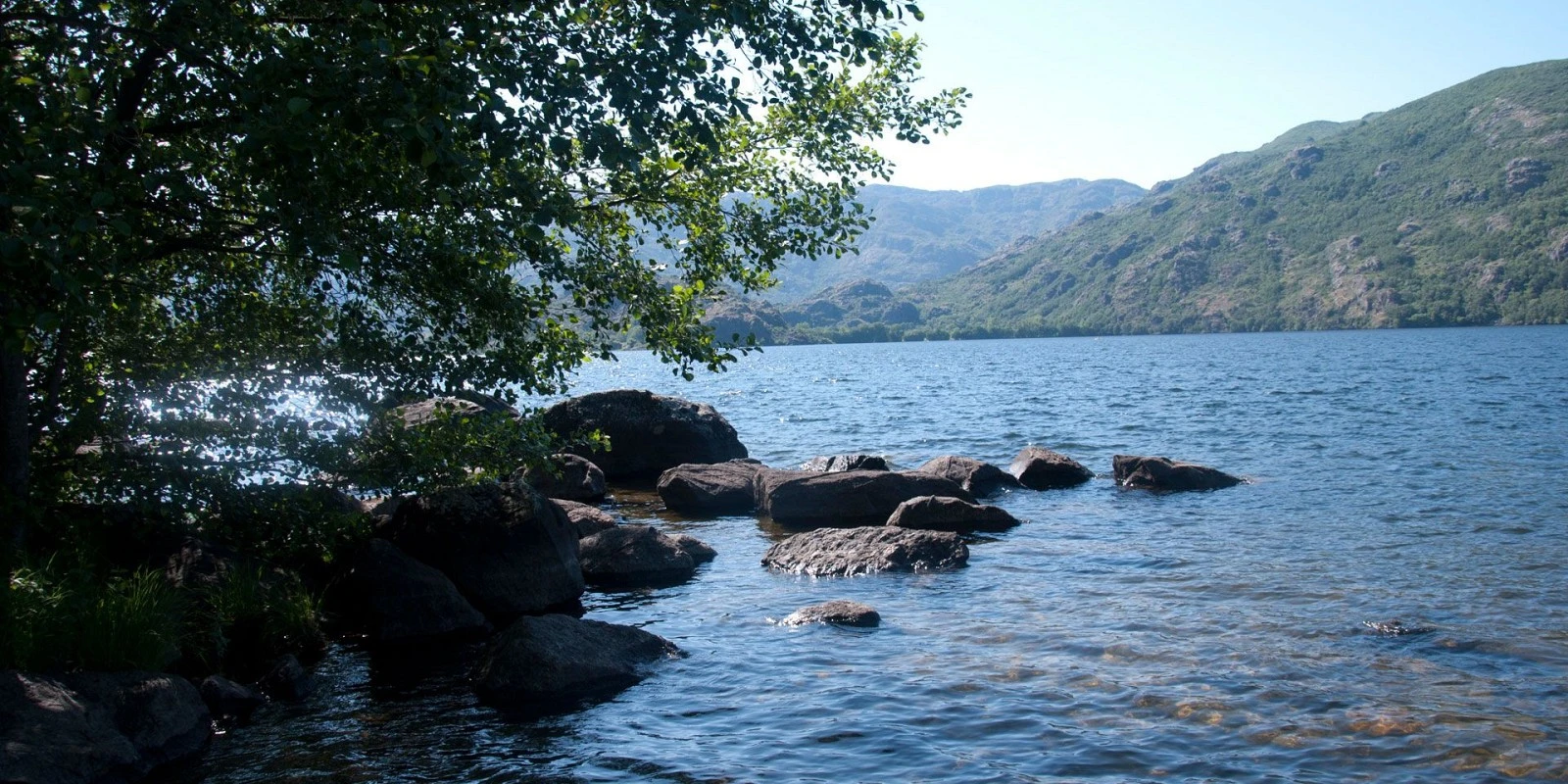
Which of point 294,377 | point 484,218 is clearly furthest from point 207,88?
point 294,377

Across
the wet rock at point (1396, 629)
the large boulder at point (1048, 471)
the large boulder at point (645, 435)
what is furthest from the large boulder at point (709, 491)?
the wet rock at point (1396, 629)

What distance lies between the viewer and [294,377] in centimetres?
1336

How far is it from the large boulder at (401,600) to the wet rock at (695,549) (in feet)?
15.9

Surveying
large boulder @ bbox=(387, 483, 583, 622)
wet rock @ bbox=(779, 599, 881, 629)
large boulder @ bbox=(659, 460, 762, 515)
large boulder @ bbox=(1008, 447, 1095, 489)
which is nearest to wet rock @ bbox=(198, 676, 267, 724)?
large boulder @ bbox=(387, 483, 583, 622)

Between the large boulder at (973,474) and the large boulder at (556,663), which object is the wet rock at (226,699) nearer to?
the large boulder at (556,663)

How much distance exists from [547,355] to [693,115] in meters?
4.49

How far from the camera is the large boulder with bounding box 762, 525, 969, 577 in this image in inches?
709

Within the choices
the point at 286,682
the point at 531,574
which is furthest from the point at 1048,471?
the point at 286,682

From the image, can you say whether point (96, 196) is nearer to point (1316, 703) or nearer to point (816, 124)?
point (816, 124)

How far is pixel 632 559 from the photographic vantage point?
1816cm

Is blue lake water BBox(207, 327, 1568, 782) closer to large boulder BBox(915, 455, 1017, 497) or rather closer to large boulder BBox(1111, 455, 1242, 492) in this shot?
large boulder BBox(1111, 455, 1242, 492)

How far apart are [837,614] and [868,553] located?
148 inches

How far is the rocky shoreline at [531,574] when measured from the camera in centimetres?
933

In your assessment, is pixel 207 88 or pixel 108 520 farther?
pixel 108 520
